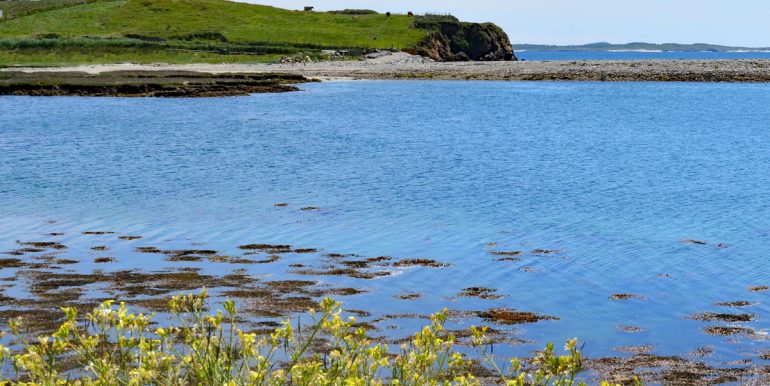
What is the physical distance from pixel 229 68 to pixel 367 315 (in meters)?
99.4

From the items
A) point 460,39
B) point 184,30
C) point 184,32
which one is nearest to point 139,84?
point 184,32

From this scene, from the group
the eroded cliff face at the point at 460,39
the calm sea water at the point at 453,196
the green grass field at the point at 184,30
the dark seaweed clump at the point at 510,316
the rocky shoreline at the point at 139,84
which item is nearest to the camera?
the dark seaweed clump at the point at 510,316

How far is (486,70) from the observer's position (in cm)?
12675

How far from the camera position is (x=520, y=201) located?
32.2 meters

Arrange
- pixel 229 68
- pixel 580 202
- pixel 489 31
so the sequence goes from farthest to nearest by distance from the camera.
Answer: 1. pixel 489 31
2. pixel 229 68
3. pixel 580 202

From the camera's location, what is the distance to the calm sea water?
1911cm

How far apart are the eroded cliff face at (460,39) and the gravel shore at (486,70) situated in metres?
22.6

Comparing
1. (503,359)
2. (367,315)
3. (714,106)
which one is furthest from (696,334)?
(714,106)

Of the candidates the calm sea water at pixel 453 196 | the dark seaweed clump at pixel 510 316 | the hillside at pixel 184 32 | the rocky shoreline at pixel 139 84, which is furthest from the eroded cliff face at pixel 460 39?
the dark seaweed clump at pixel 510 316

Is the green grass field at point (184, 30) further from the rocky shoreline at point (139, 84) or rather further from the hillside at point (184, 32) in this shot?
the rocky shoreline at point (139, 84)

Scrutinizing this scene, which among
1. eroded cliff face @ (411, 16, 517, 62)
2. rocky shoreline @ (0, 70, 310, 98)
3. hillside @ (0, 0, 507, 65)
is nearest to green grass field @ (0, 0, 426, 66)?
hillside @ (0, 0, 507, 65)

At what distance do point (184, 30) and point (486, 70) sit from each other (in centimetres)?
5149

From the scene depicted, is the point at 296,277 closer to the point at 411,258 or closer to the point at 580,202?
the point at 411,258

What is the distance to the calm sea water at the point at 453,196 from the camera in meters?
19.1
